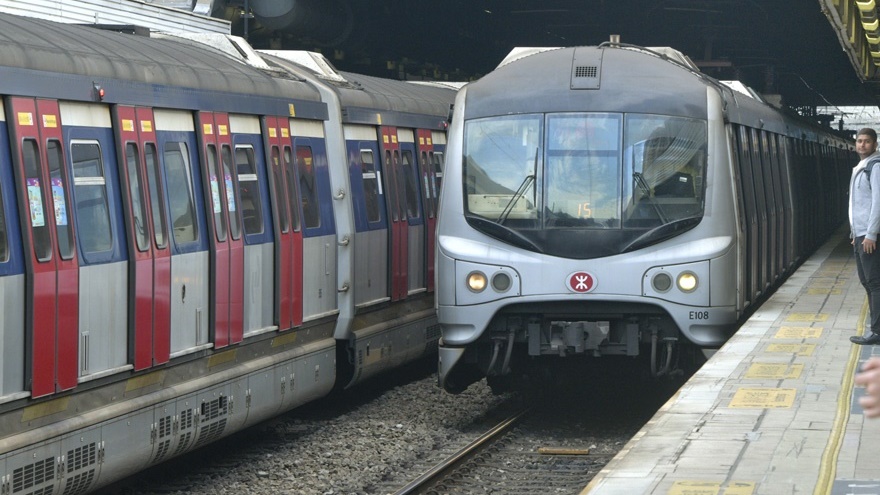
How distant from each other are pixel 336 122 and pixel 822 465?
702 centimetres

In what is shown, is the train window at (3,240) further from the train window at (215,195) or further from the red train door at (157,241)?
the train window at (215,195)

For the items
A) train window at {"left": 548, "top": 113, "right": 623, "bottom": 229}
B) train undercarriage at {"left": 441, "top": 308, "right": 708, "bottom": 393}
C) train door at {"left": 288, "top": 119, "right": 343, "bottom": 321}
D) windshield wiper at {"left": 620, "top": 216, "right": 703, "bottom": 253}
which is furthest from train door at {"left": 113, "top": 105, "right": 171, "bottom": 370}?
windshield wiper at {"left": 620, "top": 216, "right": 703, "bottom": 253}

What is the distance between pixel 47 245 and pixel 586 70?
5.74m

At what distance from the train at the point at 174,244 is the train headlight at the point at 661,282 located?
287cm

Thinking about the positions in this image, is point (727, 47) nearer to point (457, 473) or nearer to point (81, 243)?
point (457, 473)

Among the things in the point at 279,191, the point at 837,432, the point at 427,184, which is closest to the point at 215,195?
the point at 279,191

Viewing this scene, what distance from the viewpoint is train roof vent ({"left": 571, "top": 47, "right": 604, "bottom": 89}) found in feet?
41.7

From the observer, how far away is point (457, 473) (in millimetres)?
11266

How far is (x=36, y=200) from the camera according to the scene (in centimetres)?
830

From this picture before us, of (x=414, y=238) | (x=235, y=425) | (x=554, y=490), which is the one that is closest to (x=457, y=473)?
(x=554, y=490)

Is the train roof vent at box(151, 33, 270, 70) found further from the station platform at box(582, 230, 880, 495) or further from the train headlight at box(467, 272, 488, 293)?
the station platform at box(582, 230, 880, 495)

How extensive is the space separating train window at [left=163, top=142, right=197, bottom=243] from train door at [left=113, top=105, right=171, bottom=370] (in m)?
0.21

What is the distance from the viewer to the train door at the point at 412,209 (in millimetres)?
16156

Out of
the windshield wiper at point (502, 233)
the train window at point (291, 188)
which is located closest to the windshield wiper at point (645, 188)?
the windshield wiper at point (502, 233)
